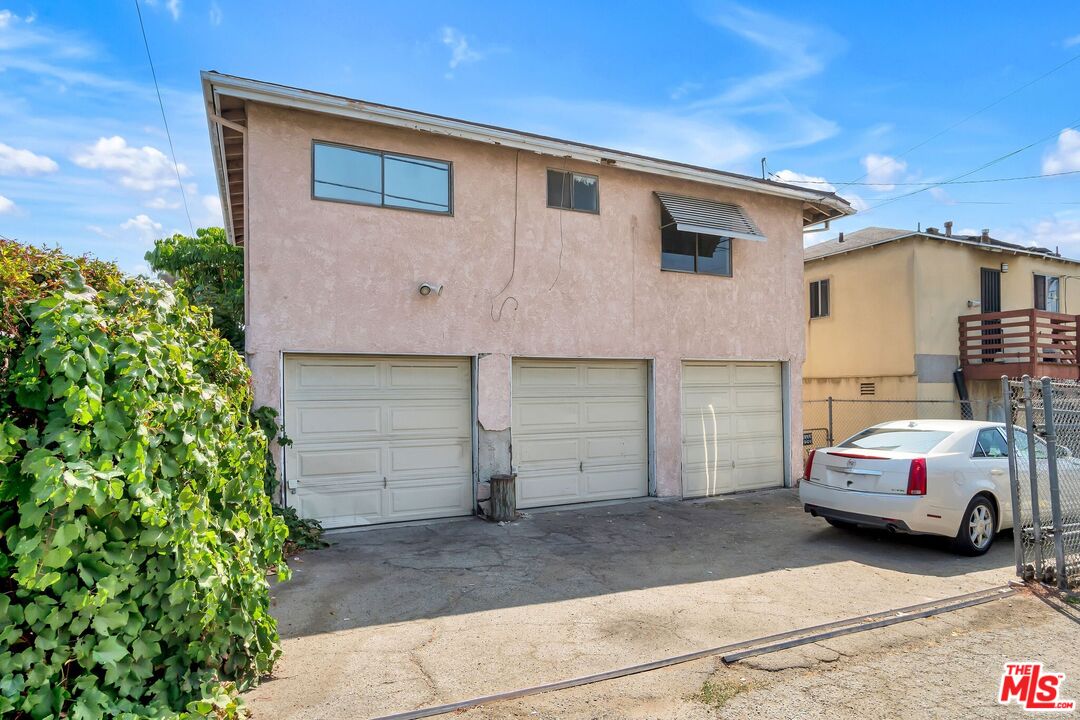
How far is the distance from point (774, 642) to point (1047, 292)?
17924 millimetres

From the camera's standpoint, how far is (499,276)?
8.87m

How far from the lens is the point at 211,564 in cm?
315

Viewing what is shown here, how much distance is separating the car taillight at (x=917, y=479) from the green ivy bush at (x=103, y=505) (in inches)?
253

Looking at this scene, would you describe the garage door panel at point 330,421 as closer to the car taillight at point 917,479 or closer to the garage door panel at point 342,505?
the garage door panel at point 342,505

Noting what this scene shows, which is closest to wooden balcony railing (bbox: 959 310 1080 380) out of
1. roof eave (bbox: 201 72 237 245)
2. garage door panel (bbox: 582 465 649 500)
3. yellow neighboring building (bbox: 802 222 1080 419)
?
yellow neighboring building (bbox: 802 222 1080 419)

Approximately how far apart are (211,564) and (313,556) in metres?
3.96

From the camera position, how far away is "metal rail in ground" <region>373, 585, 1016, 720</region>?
12.0 ft

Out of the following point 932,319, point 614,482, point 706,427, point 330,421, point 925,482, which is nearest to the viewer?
point 925,482

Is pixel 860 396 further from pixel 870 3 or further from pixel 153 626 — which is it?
pixel 153 626

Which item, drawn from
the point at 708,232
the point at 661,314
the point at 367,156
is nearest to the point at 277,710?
the point at 367,156

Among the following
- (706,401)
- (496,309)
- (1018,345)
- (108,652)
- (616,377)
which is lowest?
(108,652)

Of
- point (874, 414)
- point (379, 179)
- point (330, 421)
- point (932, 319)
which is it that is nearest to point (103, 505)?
point (330, 421)

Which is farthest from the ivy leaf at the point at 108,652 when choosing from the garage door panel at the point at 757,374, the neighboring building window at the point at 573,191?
the garage door panel at the point at 757,374

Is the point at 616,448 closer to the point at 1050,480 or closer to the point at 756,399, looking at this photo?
the point at 756,399
